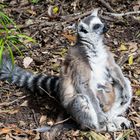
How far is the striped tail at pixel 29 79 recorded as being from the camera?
5539 millimetres

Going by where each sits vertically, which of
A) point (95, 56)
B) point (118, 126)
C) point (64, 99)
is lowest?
point (118, 126)

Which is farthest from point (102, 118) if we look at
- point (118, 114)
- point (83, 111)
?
point (118, 114)

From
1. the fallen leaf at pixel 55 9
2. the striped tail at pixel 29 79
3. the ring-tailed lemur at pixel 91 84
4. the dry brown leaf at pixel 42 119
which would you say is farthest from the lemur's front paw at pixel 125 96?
the fallen leaf at pixel 55 9

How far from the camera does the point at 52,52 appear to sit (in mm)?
6648

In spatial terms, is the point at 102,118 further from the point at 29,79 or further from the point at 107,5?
the point at 107,5

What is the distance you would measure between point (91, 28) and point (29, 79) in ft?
3.59

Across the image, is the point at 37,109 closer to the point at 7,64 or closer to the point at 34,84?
the point at 34,84

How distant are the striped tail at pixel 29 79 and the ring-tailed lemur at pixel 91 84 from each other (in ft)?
0.04

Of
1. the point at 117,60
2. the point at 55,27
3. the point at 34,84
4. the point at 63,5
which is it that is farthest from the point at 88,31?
the point at 63,5

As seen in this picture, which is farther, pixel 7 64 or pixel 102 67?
pixel 7 64

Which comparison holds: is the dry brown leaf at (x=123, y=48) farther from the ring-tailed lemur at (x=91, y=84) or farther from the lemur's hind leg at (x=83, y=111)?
the lemur's hind leg at (x=83, y=111)

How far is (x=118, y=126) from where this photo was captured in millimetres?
5277

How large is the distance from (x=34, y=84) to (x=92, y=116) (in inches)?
35.7

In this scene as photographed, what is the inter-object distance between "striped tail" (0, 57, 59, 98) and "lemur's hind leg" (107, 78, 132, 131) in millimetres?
667
